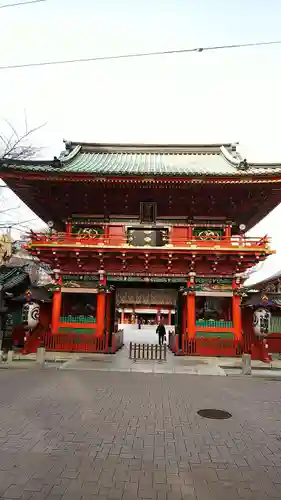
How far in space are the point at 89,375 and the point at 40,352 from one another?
3085mm

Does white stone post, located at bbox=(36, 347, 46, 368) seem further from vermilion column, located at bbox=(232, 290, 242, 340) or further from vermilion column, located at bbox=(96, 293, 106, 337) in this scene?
vermilion column, located at bbox=(232, 290, 242, 340)

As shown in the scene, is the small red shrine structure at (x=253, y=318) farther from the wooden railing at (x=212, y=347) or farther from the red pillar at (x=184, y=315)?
the red pillar at (x=184, y=315)

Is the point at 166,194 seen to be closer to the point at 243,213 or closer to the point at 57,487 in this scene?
the point at 243,213

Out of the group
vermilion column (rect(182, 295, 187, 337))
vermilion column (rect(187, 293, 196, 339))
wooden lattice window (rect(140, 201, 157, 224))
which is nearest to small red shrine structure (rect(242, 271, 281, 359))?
vermilion column (rect(187, 293, 196, 339))

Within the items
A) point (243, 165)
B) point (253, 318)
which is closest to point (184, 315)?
point (253, 318)

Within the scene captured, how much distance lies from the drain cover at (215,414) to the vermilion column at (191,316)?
9623 mm

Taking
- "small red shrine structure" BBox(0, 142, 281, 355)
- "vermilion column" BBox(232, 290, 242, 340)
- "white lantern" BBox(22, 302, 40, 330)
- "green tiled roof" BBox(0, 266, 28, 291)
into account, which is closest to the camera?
"white lantern" BBox(22, 302, 40, 330)

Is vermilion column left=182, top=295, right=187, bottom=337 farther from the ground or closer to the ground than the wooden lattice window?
closer to the ground

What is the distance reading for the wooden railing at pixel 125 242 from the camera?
17844mm

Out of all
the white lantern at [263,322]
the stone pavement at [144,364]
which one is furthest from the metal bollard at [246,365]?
the white lantern at [263,322]

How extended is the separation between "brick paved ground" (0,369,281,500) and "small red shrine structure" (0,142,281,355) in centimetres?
766

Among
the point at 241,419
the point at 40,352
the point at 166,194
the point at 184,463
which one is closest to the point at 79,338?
the point at 40,352

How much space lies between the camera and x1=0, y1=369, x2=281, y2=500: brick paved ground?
177 inches

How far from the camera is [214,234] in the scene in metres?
19.6
